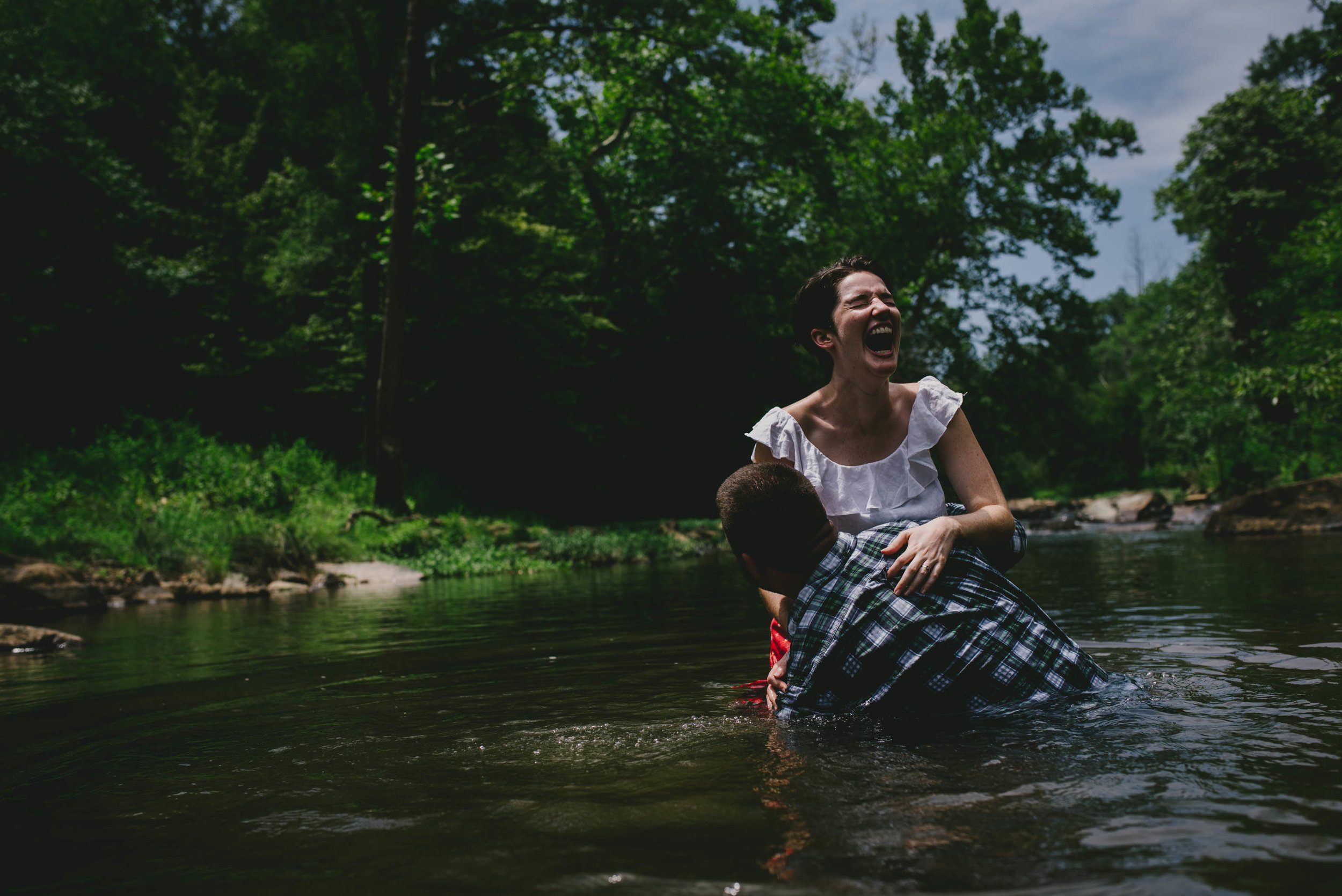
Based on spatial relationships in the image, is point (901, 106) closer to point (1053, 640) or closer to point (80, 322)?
point (80, 322)

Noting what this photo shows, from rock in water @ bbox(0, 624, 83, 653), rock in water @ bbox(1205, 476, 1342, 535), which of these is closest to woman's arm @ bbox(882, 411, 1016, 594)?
rock in water @ bbox(0, 624, 83, 653)

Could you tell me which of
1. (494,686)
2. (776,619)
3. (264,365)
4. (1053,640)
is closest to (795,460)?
(776,619)

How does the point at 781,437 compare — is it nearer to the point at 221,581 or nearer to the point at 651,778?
the point at 651,778

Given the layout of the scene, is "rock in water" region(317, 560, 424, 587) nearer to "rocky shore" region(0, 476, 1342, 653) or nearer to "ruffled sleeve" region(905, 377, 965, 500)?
"rocky shore" region(0, 476, 1342, 653)

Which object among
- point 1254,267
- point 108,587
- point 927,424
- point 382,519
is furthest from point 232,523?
point 1254,267

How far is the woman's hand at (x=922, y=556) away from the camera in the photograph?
284 centimetres

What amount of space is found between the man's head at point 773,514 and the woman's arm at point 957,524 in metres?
0.26

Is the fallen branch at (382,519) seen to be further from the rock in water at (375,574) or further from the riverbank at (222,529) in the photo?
the rock in water at (375,574)

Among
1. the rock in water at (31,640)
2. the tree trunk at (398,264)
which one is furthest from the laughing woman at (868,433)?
the tree trunk at (398,264)

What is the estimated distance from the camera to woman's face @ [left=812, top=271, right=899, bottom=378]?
3443mm

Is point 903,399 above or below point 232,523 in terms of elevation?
above

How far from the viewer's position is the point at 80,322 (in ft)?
61.6

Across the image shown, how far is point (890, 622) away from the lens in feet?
9.38

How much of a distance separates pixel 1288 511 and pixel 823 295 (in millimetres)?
13060
